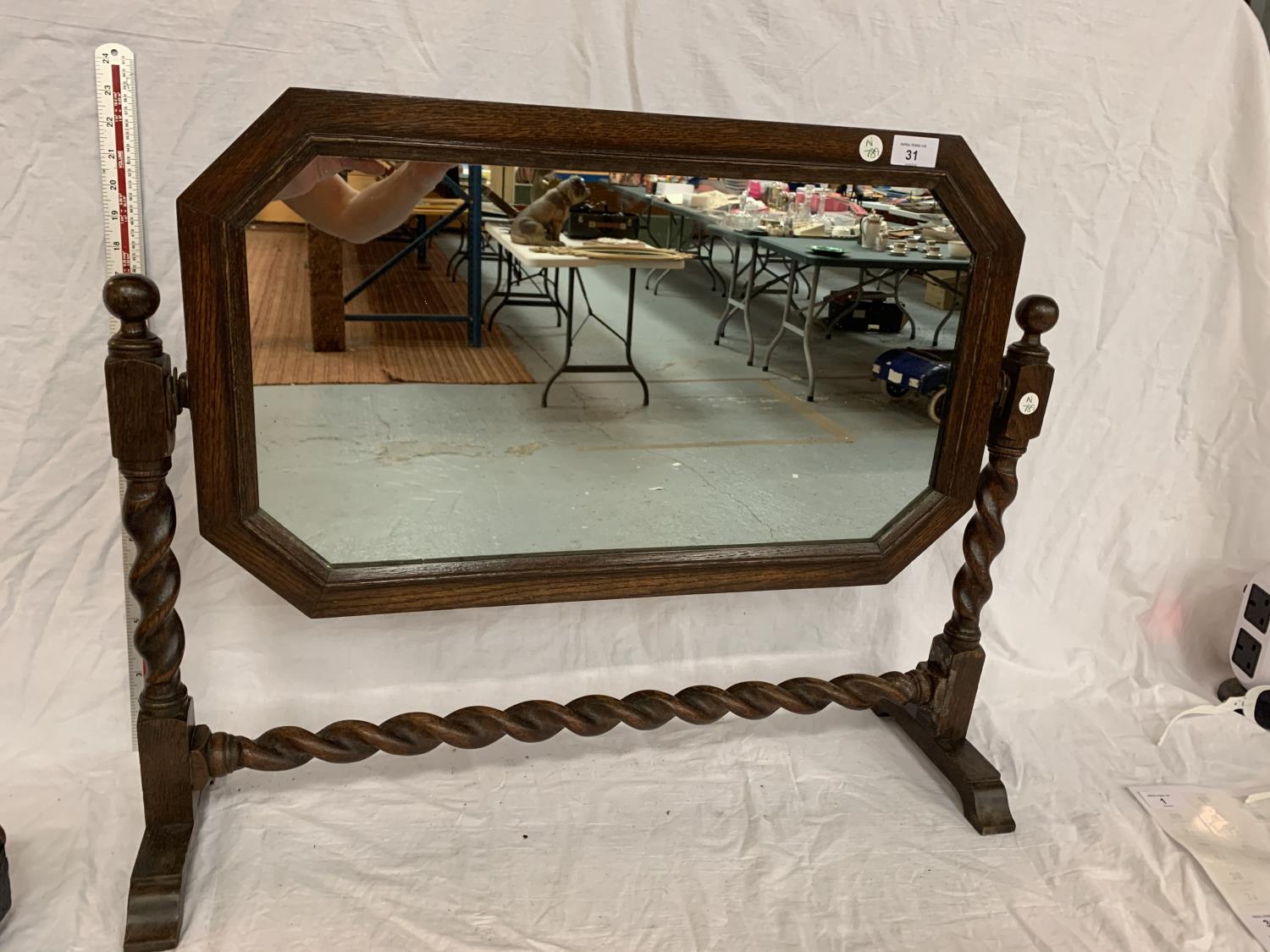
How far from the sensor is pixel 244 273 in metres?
1.17

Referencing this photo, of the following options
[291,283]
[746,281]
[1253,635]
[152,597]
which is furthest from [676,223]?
[1253,635]

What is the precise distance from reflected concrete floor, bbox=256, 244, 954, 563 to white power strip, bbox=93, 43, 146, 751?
0.25 metres

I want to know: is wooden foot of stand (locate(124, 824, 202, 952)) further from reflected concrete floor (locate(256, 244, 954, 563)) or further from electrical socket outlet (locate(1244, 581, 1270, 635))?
electrical socket outlet (locate(1244, 581, 1270, 635))

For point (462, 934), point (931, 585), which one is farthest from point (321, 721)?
point (931, 585)

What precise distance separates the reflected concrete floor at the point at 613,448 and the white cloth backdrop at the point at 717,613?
225mm

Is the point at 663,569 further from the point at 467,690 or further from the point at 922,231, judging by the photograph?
the point at 922,231

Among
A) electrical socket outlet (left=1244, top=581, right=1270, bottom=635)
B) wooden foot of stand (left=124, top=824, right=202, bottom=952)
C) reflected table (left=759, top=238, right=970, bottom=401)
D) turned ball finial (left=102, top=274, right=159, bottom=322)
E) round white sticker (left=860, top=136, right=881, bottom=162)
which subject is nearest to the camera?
turned ball finial (left=102, top=274, right=159, bottom=322)

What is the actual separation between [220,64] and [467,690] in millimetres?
952

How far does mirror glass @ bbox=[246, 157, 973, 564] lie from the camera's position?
1.28 meters

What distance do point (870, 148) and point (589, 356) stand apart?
1.48 ft

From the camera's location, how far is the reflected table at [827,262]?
1.40 metres

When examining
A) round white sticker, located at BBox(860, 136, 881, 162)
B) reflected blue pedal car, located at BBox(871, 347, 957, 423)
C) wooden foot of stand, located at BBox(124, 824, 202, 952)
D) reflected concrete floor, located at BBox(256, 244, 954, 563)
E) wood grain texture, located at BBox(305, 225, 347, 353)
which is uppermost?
round white sticker, located at BBox(860, 136, 881, 162)

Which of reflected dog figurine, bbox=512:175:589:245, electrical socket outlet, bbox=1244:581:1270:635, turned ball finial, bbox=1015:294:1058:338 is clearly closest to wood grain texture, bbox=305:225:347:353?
reflected dog figurine, bbox=512:175:589:245

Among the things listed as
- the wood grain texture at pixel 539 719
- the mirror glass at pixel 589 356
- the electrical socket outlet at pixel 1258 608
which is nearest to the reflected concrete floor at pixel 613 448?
the mirror glass at pixel 589 356
